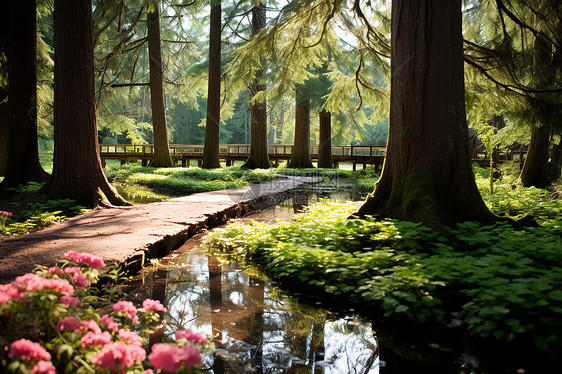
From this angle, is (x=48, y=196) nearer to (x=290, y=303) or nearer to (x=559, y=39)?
(x=290, y=303)

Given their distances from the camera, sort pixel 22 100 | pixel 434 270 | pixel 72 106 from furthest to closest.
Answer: pixel 22 100 → pixel 72 106 → pixel 434 270

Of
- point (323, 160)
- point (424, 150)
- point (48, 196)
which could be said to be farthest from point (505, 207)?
point (323, 160)

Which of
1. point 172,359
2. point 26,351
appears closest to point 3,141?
point 26,351

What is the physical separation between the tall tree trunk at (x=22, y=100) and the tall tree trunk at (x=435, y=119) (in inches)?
295

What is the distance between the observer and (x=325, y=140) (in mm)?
21031

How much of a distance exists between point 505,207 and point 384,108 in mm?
6144

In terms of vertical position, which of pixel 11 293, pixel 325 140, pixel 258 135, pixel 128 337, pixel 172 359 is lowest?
pixel 128 337

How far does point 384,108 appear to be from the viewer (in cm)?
1184

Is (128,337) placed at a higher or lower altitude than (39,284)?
lower

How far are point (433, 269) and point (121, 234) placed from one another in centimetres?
350

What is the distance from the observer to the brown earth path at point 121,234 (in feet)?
11.5

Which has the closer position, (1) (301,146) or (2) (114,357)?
(2) (114,357)

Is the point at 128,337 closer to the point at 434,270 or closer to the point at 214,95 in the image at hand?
the point at 434,270

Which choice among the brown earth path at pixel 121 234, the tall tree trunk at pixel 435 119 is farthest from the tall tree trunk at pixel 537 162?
the brown earth path at pixel 121 234
